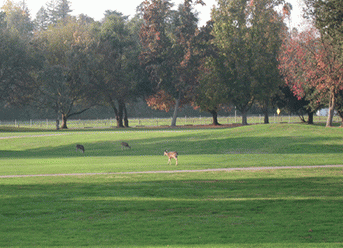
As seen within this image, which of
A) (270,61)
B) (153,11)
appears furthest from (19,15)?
(270,61)

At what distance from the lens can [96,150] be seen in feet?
134

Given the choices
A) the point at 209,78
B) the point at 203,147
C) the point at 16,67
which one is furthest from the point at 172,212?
the point at 16,67

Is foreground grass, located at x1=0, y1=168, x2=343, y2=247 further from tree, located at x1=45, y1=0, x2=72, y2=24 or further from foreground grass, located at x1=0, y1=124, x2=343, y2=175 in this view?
tree, located at x1=45, y1=0, x2=72, y2=24

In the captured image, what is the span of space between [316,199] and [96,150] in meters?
28.7

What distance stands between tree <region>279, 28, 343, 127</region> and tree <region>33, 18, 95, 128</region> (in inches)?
1187

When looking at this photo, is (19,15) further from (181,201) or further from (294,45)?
(181,201)

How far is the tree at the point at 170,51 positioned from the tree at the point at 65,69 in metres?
9.30

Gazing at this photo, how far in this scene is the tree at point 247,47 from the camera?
222 ft

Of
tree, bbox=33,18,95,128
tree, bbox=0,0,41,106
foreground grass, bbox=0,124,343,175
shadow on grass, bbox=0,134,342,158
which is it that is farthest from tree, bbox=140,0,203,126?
shadow on grass, bbox=0,134,342,158

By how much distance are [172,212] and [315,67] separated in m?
50.4

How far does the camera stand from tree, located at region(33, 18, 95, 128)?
71.5 meters

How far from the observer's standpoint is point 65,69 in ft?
234

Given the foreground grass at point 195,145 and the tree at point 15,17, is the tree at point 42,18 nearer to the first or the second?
the tree at point 15,17

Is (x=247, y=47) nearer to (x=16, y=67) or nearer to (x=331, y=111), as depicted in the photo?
(x=331, y=111)
